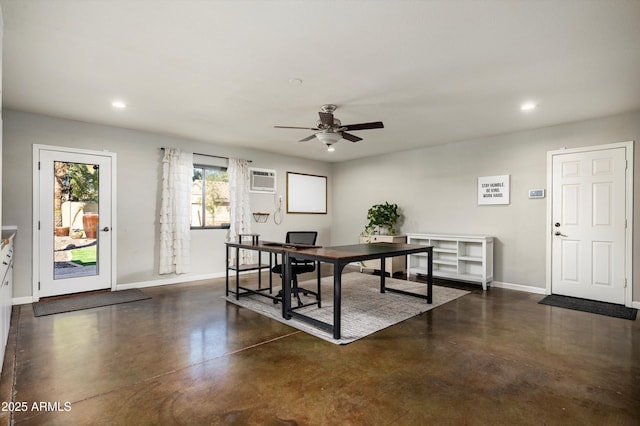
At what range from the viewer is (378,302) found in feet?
14.2

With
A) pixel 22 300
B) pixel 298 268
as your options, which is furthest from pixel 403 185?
pixel 22 300

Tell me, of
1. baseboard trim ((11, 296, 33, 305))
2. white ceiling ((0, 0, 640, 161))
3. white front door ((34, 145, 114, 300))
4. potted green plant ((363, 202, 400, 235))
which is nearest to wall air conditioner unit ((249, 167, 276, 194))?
white ceiling ((0, 0, 640, 161))

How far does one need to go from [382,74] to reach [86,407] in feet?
11.3

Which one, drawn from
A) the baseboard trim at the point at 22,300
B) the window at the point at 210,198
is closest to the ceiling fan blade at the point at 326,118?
the window at the point at 210,198

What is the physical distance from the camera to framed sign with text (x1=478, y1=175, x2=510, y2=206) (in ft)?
17.5

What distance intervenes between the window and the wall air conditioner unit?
55cm

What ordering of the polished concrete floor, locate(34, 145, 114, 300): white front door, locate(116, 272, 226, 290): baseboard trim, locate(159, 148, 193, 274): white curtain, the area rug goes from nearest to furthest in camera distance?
the polished concrete floor → the area rug → locate(34, 145, 114, 300): white front door → locate(116, 272, 226, 290): baseboard trim → locate(159, 148, 193, 274): white curtain

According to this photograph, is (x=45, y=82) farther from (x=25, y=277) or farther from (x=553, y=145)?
(x=553, y=145)

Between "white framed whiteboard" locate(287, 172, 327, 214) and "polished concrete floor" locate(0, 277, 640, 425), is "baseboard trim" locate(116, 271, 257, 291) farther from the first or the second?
"white framed whiteboard" locate(287, 172, 327, 214)

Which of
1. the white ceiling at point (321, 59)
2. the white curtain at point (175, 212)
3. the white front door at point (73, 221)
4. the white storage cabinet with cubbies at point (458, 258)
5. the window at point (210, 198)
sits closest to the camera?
the white ceiling at point (321, 59)

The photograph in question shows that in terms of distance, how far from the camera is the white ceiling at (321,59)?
86.1 inches

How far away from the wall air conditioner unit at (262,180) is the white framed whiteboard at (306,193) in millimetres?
448

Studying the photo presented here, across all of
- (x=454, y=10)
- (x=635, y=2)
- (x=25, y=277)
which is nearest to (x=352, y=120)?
(x=454, y=10)

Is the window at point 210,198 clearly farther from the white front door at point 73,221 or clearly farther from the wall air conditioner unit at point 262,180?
the white front door at point 73,221
